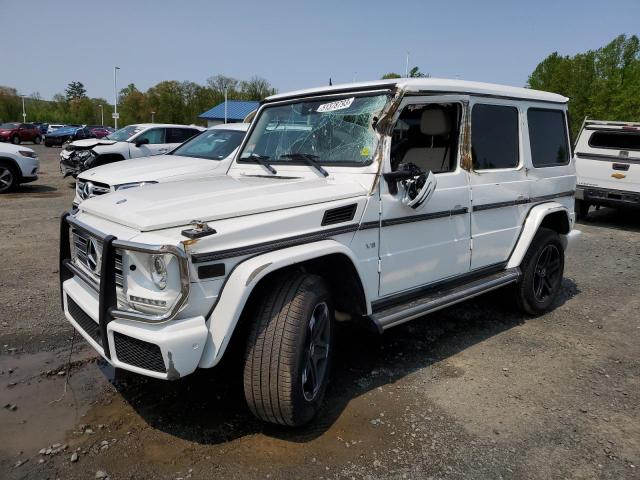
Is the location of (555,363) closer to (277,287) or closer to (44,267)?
(277,287)

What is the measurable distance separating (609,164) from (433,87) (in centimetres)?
812

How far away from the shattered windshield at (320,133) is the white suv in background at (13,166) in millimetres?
10190

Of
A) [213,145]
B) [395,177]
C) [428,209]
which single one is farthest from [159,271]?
[213,145]

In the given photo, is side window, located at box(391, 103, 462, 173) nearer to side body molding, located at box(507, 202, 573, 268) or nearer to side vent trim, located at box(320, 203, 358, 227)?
side vent trim, located at box(320, 203, 358, 227)

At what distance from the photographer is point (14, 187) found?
40.6 ft

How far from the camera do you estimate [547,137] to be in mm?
5039

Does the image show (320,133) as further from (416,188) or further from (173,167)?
(173,167)

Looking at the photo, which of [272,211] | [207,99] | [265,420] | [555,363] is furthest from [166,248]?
[207,99]

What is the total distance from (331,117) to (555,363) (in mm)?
2684

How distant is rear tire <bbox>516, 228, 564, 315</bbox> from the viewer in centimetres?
490

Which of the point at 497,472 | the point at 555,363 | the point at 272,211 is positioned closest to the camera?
the point at 497,472

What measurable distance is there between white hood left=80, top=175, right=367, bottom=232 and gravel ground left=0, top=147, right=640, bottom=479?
1.26 m

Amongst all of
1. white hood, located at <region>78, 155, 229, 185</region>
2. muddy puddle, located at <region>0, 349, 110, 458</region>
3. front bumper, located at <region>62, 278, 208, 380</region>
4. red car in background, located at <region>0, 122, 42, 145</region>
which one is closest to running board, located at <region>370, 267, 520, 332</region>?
front bumper, located at <region>62, 278, 208, 380</region>

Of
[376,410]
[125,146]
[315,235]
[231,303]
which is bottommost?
[376,410]
